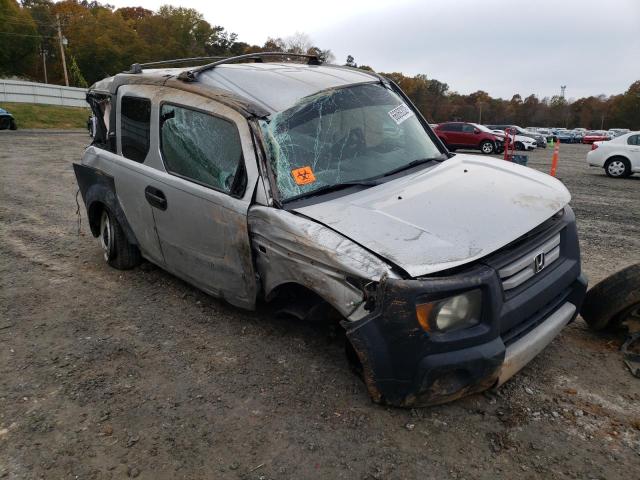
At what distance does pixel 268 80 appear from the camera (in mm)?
3506

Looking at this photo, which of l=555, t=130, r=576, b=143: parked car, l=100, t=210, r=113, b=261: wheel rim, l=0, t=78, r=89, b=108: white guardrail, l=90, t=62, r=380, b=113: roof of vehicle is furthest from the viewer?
l=555, t=130, r=576, b=143: parked car

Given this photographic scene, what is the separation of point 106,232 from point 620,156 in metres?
14.2

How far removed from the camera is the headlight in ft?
7.67

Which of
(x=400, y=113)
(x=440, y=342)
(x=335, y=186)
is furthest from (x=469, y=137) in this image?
(x=440, y=342)

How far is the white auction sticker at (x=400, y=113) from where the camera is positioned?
3776 mm

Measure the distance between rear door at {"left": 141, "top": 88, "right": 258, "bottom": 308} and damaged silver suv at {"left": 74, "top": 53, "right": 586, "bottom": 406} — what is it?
0.01 meters

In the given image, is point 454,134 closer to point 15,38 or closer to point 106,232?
point 106,232

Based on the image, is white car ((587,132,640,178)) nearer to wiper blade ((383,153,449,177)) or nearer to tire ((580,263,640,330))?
tire ((580,263,640,330))

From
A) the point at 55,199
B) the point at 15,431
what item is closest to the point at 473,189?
the point at 15,431

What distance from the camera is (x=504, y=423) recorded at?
260cm

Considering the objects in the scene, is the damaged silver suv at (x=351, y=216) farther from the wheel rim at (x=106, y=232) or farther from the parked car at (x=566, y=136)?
the parked car at (x=566, y=136)

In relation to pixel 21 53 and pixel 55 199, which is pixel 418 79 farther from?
pixel 55 199

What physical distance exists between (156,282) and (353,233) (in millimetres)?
2662

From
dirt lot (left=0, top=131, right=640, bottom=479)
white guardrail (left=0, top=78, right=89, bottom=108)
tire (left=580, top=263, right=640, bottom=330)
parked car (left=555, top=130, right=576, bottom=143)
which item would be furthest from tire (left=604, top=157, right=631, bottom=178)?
white guardrail (left=0, top=78, right=89, bottom=108)
